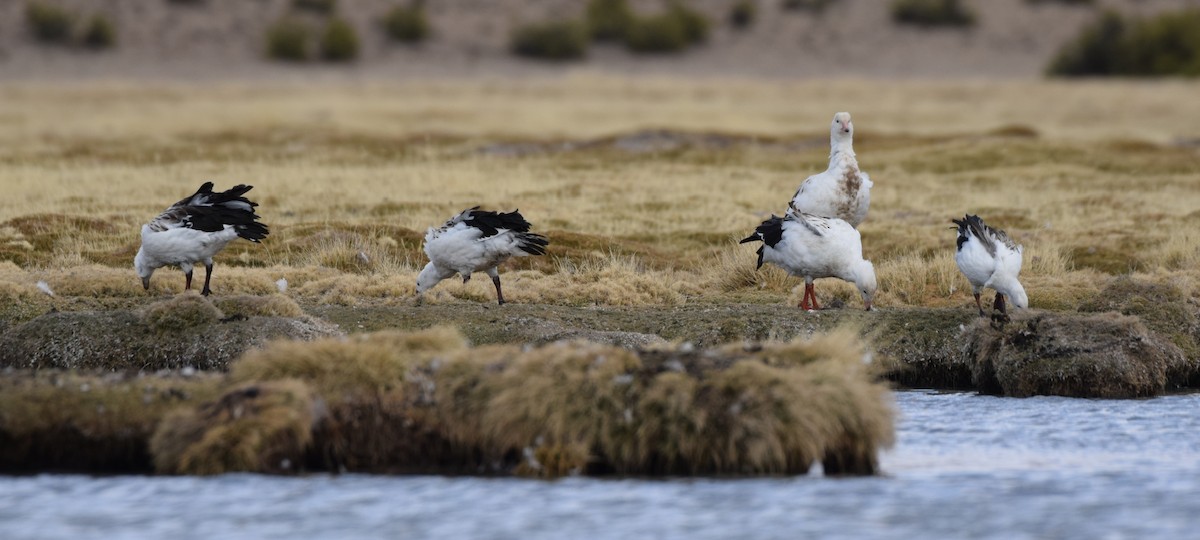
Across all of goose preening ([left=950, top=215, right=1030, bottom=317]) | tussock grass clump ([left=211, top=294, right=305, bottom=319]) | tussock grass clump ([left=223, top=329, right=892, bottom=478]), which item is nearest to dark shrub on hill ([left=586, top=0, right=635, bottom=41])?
goose preening ([left=950, top=215, right=1030, bottom=317])

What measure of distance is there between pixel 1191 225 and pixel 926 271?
24.0ft

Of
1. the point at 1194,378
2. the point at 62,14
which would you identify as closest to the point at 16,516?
the point at 1194,378

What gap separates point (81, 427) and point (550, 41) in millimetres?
78654

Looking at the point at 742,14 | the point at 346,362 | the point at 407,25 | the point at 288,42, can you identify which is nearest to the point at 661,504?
the point at 346,362

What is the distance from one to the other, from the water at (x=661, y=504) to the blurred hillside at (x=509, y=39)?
7325 centimetres

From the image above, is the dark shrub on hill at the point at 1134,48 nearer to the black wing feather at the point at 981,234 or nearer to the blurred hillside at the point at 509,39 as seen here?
the blurred hillside at the point at 509,39

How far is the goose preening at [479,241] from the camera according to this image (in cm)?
1670

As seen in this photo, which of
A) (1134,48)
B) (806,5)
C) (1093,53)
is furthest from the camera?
(806,5)

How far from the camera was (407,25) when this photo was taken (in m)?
87.8

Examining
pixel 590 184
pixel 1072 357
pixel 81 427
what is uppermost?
pixel 590 184

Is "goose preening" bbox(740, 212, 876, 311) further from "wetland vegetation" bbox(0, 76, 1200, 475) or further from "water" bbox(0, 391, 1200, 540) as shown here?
"water" bbox(0, 391, 1200, 540)

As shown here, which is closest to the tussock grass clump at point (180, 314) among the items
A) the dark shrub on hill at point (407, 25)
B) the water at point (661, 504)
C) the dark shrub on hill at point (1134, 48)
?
the water at point (661, 504)

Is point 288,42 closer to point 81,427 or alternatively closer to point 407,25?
point 407,25

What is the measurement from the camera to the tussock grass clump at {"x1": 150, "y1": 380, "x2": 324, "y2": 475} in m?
10.8
